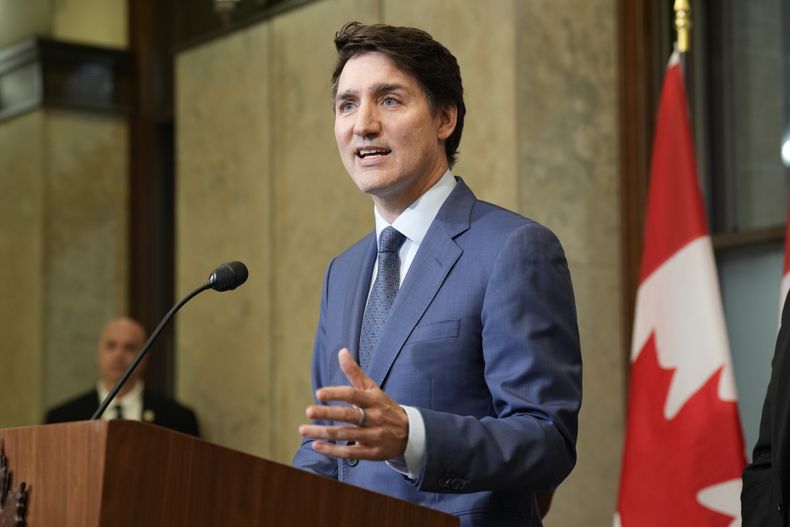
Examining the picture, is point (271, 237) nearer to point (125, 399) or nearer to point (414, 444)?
point (125, 399)

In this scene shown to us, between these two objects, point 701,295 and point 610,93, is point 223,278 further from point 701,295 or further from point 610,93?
point 610,93

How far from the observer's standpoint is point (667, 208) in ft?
15.4

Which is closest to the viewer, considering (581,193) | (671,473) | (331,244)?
(671,473)

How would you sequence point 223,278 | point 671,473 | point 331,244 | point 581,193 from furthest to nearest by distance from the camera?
point 331,244, point 581,193, point 671,473, point 223,278

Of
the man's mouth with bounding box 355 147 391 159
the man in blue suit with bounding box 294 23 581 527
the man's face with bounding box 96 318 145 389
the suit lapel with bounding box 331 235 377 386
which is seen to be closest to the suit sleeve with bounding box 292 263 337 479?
the man in blue suit with bounding box 294 23 581 527

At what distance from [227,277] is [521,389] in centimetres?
64

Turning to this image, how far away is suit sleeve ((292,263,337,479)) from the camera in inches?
107

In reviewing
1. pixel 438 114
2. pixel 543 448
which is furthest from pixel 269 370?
pixel 543 448

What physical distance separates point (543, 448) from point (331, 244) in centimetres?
393

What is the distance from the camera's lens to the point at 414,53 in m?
2.71

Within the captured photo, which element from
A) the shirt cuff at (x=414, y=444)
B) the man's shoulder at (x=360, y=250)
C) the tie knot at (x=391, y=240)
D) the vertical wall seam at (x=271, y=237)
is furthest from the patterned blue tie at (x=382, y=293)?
the vertical wall seam at (x=271, y=237)

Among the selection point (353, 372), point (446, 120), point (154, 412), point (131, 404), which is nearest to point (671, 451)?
point (446, 120)

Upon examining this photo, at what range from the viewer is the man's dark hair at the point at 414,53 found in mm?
2701

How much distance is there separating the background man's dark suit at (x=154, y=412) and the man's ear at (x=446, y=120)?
407 centimetres
